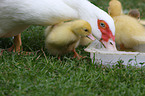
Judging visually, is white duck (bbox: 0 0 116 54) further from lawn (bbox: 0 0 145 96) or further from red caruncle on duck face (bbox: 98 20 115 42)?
lawn (bbox: 0 0 145 96)

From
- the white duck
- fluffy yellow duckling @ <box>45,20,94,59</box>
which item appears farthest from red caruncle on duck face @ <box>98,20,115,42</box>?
fluffy yellow duckling @ <box>45,20,94,59</box>

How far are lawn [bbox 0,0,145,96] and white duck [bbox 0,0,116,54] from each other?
0.37 m

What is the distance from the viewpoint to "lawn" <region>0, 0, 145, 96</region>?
2273 mm

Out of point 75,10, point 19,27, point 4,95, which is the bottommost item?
point 4,95

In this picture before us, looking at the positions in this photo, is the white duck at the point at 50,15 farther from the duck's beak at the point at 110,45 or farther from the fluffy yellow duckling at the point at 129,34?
the fluffy yellow duckling at the point at 129,34

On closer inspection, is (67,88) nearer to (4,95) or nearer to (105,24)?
(4,95)

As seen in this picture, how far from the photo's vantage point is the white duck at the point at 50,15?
2783 mm

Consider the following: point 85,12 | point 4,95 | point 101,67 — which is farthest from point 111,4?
point 4,95

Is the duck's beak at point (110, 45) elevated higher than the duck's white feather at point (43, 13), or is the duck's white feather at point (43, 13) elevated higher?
the duck's white feather at point (43, 13)

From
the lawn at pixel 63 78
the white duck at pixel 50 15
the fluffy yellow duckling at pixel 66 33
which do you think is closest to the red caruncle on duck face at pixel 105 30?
the white duck at pixel 50 15

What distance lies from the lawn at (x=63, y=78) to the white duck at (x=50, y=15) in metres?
0.37

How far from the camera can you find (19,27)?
3.06m

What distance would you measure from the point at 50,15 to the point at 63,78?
0.78 metres

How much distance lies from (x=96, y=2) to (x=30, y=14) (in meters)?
3.13
